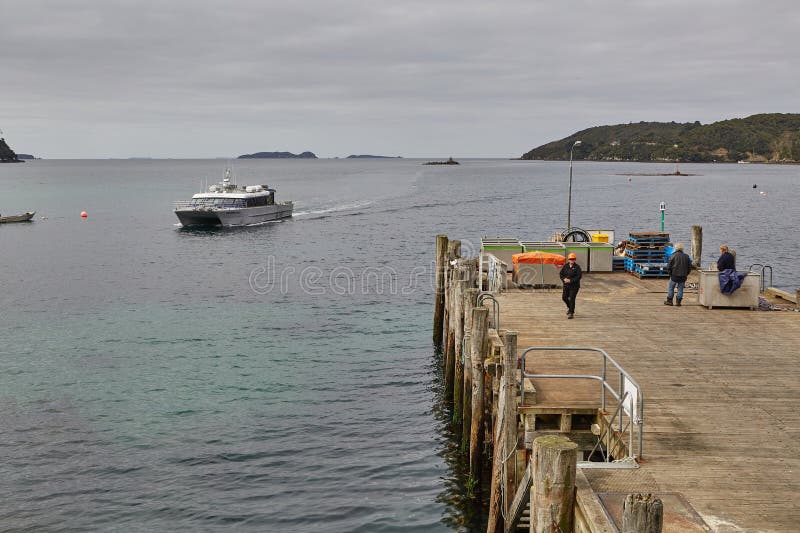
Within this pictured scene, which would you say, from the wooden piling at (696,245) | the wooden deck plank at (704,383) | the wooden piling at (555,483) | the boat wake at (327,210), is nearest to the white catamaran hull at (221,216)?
the boat wake at (327,210)

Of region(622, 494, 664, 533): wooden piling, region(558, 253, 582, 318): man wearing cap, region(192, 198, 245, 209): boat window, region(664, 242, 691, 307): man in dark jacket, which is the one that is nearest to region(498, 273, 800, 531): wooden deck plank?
region(558, 253, 582, 318): man wearing cap

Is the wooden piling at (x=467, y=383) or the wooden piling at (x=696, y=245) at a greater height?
the wooden piling at (x=696, y=245)

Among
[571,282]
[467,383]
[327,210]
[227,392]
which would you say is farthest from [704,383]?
[327,210]

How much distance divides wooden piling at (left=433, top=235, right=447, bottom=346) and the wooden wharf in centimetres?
567

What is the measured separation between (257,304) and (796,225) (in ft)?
196

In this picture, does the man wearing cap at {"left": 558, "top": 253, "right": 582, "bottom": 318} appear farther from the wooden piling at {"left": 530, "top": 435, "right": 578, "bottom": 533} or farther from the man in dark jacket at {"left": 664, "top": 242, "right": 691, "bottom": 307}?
the wooden piling at {"left": 530, "top": 435, "right": 578, "bottom": 533}

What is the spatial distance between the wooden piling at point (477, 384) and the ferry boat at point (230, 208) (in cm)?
5821

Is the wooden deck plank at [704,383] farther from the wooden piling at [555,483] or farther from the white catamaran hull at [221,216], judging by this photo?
the white catamaran hull at [221,216]

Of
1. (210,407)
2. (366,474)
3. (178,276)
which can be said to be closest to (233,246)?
(178,276)

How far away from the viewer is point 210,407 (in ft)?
69.1

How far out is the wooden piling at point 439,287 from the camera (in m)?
26.7

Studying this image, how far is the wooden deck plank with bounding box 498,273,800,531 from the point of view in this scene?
9367 mm

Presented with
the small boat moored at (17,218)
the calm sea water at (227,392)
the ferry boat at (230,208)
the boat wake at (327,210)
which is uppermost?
the ferry boat at (230,208)

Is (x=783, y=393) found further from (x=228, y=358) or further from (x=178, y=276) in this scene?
(x=178, y=276)
